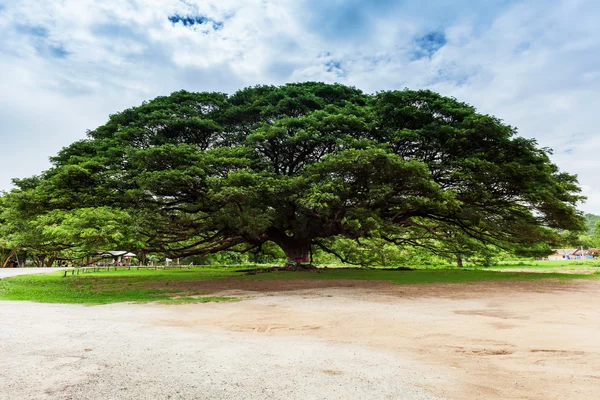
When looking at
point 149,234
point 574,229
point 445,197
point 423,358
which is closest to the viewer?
point 423,358

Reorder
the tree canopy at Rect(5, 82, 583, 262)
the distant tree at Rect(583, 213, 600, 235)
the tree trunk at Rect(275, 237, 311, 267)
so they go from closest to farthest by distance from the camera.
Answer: the tree canopy at Rect(5, 82, 583, 262) < the distant tree at Rect(583, 213, 600, 235) < the tree trunk at Rect(275, 237, 311, 267)

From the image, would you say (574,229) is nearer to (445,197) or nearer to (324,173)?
(445,197)

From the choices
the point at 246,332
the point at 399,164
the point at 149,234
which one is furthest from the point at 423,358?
the point at 149,234

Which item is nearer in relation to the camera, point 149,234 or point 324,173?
point 324,173

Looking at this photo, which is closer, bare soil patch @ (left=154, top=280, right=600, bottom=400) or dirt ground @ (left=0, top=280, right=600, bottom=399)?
dirt ground @ (left=0, top=280, right=600, bottom=399)

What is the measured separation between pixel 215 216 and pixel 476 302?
10.8 meters

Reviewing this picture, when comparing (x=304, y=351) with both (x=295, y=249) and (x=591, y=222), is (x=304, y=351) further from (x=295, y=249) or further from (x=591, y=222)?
(x=591, y=222)

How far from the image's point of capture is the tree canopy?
13.7m

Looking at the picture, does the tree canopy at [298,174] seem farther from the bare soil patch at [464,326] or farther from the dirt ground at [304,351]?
the dirt ground at [304,351]

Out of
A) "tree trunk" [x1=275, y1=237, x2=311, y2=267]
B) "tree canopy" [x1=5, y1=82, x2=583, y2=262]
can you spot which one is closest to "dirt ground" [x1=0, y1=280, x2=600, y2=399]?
"tree canopy" [x1=5, y1=82, x2=583, y2=262]

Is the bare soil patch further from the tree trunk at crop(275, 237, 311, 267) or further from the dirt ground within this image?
the tree trunk at crop(275, 237, 311, 267)

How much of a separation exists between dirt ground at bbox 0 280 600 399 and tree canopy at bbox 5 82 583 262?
5273 mm

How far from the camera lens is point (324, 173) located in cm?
1425

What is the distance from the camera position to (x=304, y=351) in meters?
5.00
